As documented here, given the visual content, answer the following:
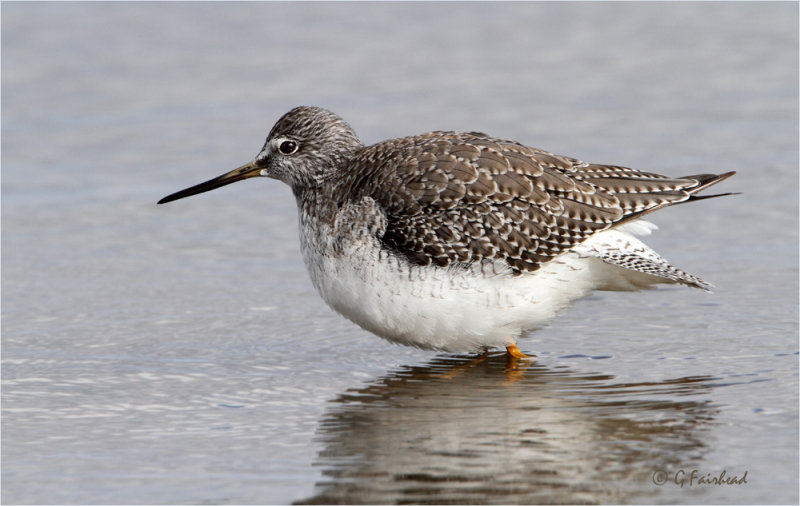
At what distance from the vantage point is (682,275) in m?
9.65

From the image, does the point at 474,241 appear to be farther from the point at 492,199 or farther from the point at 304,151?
the point at 304,151

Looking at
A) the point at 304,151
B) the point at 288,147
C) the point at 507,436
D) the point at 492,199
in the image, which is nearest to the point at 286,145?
the point at 288,147

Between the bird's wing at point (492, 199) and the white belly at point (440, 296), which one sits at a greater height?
the bird's wing at point (492, 199)

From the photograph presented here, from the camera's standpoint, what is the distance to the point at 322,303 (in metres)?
11.7

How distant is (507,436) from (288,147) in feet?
13.6

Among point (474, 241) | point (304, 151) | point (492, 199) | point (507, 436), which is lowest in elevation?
point (507, 436)

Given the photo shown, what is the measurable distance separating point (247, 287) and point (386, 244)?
9.42 feet

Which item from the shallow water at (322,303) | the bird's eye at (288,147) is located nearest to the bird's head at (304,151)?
the bird's eye at (288,147)

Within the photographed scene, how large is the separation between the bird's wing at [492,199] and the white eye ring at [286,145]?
1047mm

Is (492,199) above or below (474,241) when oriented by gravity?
above

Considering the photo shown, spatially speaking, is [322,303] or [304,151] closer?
[304,151]

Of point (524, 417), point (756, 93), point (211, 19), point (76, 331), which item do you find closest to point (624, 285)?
point (524, 417)

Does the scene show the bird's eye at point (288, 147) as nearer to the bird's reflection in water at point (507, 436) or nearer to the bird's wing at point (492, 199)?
the bird's wing at point (492, 199)

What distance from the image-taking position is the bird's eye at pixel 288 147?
1106 centimetres
